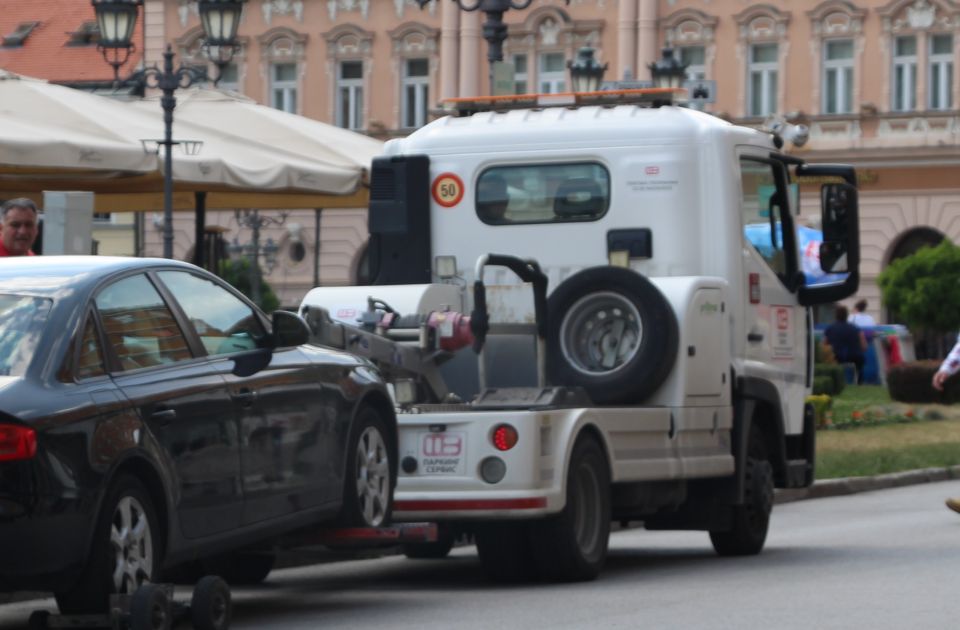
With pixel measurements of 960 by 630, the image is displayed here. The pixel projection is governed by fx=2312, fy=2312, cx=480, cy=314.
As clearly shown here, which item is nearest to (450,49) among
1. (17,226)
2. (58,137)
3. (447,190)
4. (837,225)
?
(58,137)

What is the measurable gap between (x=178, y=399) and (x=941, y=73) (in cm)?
4588

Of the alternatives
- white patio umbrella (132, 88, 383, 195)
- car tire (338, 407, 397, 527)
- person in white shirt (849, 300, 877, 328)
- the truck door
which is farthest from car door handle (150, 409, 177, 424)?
person in white shirt (849, 300, 877, 328)

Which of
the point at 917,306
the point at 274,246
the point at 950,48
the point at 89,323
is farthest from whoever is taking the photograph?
the point at 274,246

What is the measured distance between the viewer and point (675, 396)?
12664 millimetres

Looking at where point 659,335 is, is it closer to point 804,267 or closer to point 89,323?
point 804,267

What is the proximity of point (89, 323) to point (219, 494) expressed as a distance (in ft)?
3.16

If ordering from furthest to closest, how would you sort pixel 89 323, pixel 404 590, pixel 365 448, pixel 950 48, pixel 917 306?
pixel 950 48 < pixel 917 306 < pixel 404 590 < pixel 365 448 < pixel 89 323

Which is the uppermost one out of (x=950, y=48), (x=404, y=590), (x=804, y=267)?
(x=950, y=48)

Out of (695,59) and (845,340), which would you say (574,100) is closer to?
(845,340)

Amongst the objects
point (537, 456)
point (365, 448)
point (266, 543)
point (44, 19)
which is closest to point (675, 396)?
point (537, 456)

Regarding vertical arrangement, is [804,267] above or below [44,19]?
below

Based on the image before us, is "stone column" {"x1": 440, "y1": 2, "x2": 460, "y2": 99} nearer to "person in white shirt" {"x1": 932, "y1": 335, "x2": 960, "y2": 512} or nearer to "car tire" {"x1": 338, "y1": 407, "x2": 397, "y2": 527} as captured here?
"person in white shirt" {"x1": 932, "y1": 335, "x2": 960, "y2": 512}

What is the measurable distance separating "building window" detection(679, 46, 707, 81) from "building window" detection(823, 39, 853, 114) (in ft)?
10.1

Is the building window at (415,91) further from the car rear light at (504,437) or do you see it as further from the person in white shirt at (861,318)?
the car rear light at (504,437)
